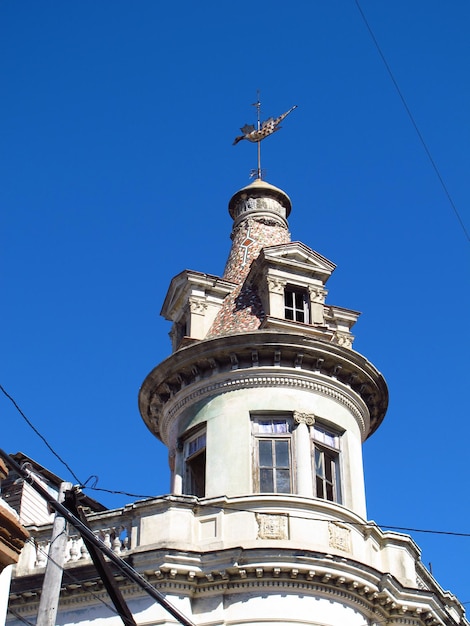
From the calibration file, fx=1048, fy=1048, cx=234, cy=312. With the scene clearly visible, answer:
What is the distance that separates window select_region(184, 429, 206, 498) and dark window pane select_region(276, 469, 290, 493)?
6.57ft

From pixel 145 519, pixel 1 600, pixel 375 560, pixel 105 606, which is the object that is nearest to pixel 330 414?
pixel 375 560

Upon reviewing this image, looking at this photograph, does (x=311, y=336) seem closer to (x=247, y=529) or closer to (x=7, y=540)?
(x=247, y=529)

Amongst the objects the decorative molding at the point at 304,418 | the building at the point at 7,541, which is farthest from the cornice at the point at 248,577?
the building at the point at 7,541

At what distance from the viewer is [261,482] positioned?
74.5ft

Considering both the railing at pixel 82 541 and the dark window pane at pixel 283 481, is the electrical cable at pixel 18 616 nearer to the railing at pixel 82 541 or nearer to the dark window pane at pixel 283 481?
the railing at pixel 82 541

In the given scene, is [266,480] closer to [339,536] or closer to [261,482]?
[261,482]

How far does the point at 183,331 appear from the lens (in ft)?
87.7

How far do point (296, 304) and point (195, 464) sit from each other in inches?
188

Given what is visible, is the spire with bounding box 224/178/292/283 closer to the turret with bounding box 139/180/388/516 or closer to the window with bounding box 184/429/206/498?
the turret with bounding box 139/180/388/516

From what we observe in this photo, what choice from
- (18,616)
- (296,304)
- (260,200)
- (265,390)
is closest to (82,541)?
(18,616)

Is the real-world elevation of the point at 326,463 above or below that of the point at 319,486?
above

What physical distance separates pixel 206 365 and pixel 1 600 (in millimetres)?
11958

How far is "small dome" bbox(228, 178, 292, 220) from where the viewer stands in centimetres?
2942

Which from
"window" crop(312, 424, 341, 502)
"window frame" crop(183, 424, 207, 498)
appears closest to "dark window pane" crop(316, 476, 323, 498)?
"window" crop(312, 424, 341, 502)
